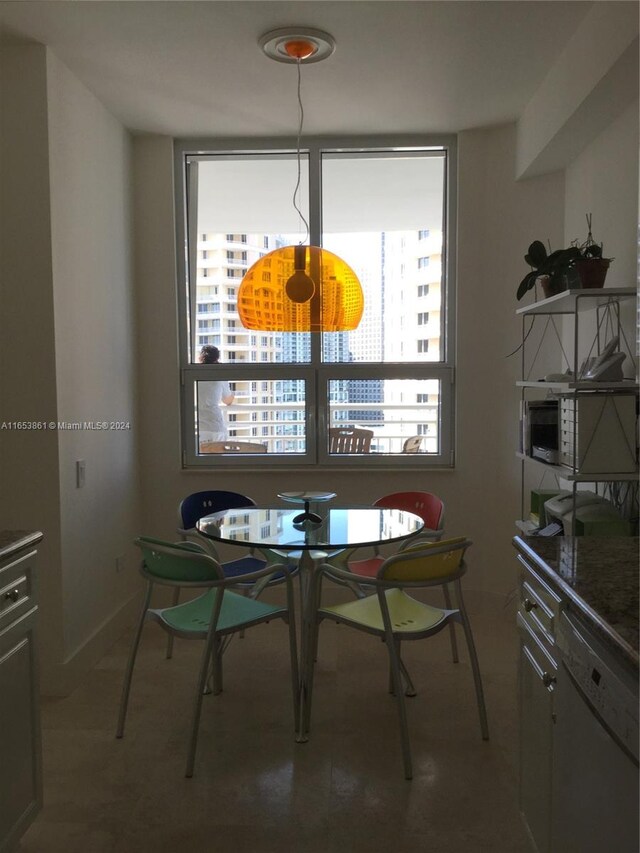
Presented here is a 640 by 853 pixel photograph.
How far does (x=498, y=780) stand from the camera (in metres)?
2.66

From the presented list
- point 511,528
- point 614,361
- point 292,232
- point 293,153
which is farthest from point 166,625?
point 293,153

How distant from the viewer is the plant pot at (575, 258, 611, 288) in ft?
9.85

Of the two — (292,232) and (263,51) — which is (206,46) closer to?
(263,51)

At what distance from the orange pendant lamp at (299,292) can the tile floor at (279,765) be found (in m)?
1.70

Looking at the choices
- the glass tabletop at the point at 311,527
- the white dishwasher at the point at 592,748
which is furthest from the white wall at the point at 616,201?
the white dishwasher at the point at 592,748

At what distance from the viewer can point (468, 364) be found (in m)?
4.48

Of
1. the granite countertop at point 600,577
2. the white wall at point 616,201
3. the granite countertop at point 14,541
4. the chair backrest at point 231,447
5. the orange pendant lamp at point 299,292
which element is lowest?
the granite countertop at point 600,577

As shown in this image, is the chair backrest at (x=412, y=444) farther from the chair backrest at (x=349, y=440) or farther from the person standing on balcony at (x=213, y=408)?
the person standing on balcony at (x=213, y=408)

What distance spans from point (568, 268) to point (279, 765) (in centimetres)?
237

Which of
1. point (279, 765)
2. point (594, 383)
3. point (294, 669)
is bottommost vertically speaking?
point (279, 765)

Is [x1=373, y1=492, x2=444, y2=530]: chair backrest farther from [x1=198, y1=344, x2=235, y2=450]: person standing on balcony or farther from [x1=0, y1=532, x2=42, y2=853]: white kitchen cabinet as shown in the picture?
[x1=0, y1=532, x2=42, y2=853]: white kitchen cabinet

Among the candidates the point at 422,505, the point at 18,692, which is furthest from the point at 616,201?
the point at 18,692

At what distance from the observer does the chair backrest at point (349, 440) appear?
15.4ft

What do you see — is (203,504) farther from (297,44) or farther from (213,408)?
(297,44)
